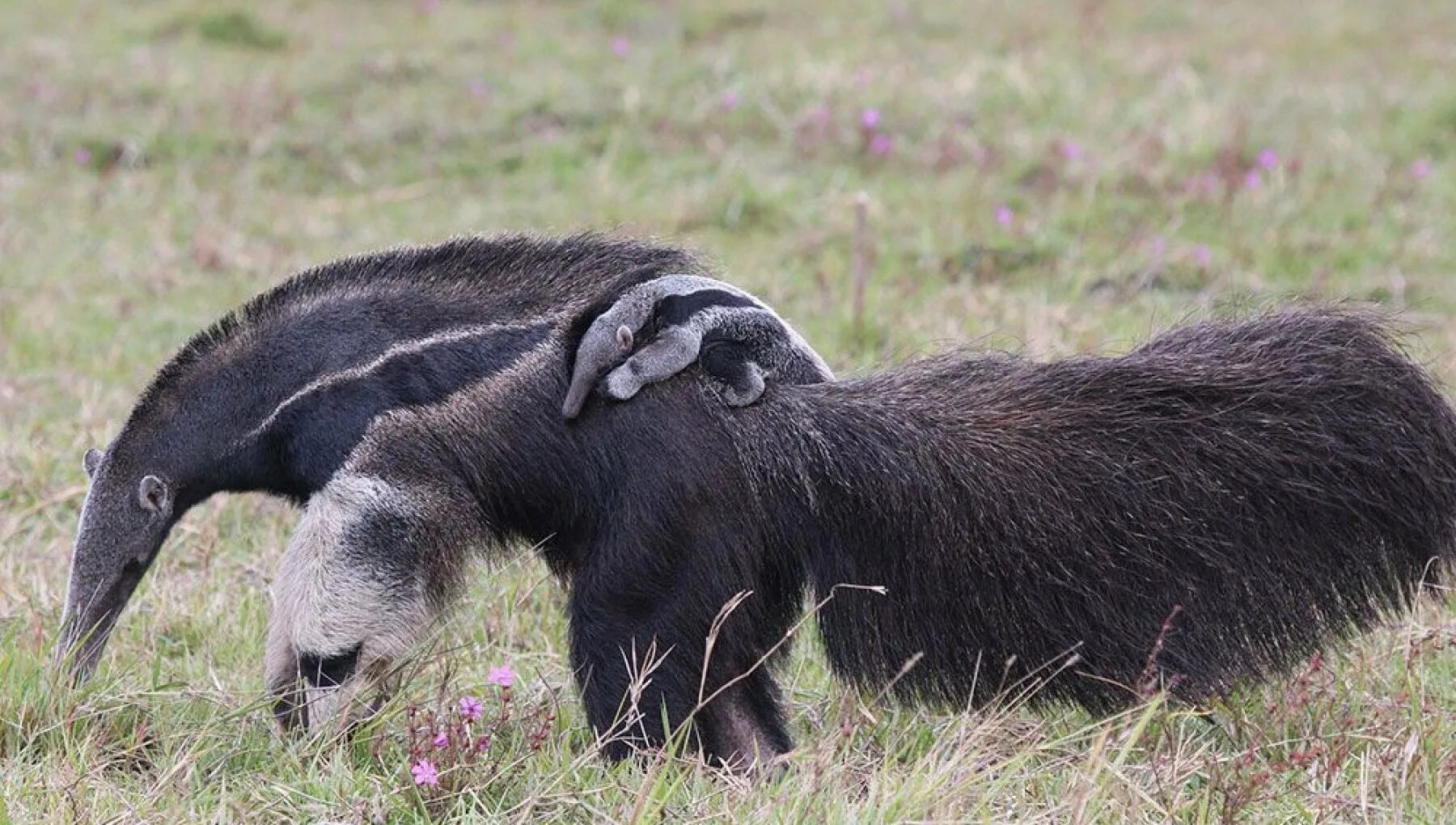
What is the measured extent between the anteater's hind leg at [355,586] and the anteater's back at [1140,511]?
82cm

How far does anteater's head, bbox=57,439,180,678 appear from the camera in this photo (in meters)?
4.60

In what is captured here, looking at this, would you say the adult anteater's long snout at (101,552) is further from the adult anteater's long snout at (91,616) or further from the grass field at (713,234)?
the grass field at (713,234)

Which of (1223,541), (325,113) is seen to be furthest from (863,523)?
(325,113)

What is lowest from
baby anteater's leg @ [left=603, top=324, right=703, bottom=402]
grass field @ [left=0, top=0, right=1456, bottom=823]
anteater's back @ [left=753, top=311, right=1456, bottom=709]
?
grass field @ [left=0, top=0, right=1456, bottom=823]

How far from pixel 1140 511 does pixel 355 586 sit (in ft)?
5.77

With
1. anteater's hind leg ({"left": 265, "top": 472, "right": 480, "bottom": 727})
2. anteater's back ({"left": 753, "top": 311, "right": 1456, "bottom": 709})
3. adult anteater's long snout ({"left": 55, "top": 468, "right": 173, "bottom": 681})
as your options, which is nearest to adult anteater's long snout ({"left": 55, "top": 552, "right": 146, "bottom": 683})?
adult anteater's long snout ({"left": 55, "top": 468, "right": 173, "bottom": 681})

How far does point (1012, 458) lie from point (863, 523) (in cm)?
36

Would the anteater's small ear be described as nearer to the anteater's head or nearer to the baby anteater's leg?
the anteater's head

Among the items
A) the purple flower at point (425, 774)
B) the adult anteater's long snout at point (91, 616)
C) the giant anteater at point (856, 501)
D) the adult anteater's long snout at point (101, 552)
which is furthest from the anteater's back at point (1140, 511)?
the adult anteater's long snout at point (91, 616)

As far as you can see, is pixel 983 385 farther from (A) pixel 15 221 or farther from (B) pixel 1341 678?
(A) pixel 15 221

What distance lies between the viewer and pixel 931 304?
8727 millimetres

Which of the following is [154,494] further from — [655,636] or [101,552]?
[655,636]

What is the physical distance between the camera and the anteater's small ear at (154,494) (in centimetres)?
453

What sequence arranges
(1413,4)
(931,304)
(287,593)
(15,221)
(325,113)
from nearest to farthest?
1. (287,593)
2. (931,304)
3. (15,221)
4. (325,113)
5. (1413,4)
